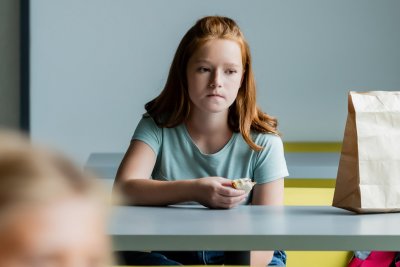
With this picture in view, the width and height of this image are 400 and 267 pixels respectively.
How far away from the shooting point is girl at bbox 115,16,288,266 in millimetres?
2172

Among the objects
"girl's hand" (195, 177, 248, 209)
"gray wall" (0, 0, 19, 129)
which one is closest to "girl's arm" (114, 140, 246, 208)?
"girl's hand" (195, 177, 248, 209)

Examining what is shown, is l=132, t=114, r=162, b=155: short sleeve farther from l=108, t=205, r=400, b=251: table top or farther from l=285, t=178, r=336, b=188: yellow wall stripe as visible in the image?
l=285, t=178, r=336, b=188: yellow wall stripe

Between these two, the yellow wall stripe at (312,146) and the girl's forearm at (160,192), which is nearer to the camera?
the girl's forearm at (160,192)

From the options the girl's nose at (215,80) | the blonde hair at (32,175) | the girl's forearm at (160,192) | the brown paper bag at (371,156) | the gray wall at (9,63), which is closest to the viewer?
the blonde hair at (32,175)

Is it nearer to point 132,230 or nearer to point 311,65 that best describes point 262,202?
point 132,230

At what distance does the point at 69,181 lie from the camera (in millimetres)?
312

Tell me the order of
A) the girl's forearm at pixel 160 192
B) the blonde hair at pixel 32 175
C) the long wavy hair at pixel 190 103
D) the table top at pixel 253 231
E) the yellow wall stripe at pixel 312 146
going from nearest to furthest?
1. the blonde hair at pixel 32 175
2. the table top at pixel 253 231
3. the girl's forearm at pixel 160 192
4. the long wavy hair at pixel 190 103
5. the yellow wall stripe at pixel 312 146

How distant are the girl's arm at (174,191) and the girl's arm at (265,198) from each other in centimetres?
24

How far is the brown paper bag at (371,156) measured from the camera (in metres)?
1.84

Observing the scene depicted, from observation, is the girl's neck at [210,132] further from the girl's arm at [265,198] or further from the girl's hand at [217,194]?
the girl's hand at [217,194]

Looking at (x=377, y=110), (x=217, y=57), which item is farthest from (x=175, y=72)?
(x=377, y=110)

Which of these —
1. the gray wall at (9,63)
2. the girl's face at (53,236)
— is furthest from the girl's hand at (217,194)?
the gray wall at (9,63)

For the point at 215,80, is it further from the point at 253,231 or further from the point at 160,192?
the point at 253,231

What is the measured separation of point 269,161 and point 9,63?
9.25ft
